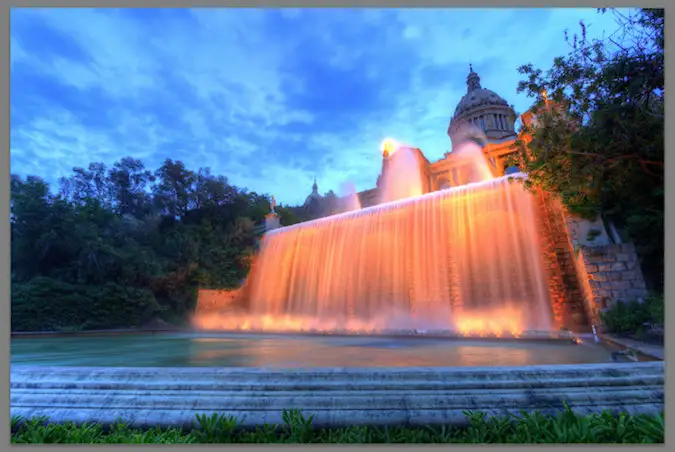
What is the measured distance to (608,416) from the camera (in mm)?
2607

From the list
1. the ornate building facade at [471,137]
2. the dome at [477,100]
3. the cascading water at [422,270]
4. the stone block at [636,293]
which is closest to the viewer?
the stone block at [636,293]

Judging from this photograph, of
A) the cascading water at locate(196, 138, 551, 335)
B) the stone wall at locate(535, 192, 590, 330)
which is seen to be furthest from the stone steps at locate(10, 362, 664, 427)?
the stone wall at locate(535, 192, 590, 330)

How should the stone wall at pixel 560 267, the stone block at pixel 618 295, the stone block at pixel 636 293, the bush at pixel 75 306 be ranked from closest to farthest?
the stone block at pixel 636 293 < the stone block at pixel 618 295 < the stone wall at pixel 560 267 < the bush at pixel 75 306

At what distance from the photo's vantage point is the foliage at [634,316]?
6.66m

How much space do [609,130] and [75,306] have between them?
21203 mm

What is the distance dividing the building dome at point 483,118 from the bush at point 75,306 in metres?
41.8

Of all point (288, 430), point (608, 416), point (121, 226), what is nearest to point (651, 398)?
point (608, 416)

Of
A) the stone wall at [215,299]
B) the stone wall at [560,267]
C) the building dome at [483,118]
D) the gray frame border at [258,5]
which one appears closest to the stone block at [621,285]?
the stone wall at [560,267]

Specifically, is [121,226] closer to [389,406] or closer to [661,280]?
[389,406]

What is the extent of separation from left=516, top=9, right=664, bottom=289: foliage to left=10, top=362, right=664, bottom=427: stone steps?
4.09 meters

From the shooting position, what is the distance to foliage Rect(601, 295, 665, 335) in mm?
6664

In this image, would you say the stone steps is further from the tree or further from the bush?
the tree

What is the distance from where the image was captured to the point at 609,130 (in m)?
5.99

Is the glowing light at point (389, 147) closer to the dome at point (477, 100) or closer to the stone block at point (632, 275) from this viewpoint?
the dome at point (477, 100)
